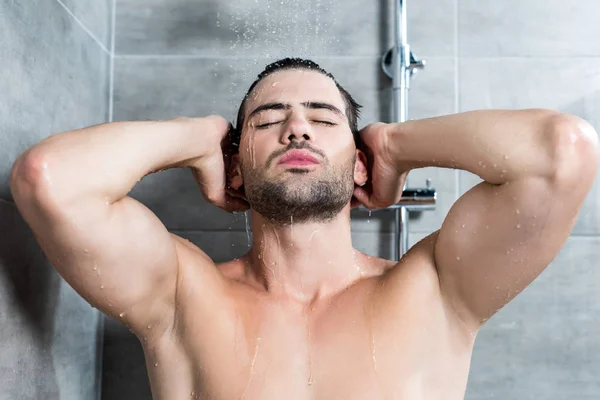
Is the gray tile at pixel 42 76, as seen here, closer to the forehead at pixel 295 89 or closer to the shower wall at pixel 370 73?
the shower wall at pixel 370 73

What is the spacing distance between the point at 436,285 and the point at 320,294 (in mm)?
220

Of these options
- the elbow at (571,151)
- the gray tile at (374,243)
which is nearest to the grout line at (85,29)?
the gray tile at (374,243)

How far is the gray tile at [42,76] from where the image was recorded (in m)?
1.17

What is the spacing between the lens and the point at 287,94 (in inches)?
50.6


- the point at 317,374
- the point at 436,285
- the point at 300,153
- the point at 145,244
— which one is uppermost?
the point at 300,153

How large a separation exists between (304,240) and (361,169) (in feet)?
0.64

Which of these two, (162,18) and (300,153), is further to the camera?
(162,18)

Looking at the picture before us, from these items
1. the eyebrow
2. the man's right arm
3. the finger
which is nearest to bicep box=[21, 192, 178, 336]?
the man's right arm

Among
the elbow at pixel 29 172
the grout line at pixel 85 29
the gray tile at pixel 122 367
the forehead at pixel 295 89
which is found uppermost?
the grout line at pixel 85 29

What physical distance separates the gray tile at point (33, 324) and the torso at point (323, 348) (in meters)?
0.22

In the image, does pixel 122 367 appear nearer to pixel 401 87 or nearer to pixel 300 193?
pixel 300 193

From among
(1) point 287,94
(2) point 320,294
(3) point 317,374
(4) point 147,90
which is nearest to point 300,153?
Answer: (1) point 287,94

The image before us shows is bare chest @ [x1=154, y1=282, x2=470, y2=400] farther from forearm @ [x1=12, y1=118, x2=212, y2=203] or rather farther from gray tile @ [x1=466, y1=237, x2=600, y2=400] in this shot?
gray tile @ [x1=466, y1=237, x2=600, y2=400]

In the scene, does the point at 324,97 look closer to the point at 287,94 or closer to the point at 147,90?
the point at 287,94
